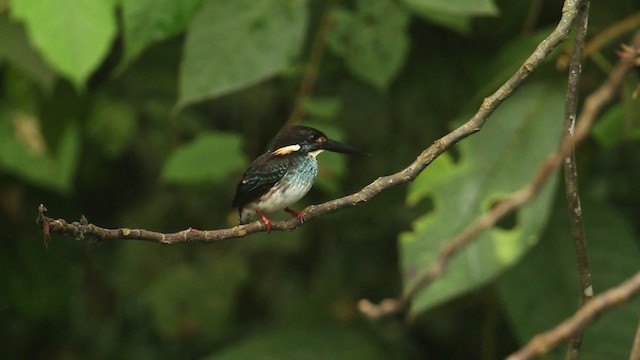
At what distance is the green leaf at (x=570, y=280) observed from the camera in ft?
10.9

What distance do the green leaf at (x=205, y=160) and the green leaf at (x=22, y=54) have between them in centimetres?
48

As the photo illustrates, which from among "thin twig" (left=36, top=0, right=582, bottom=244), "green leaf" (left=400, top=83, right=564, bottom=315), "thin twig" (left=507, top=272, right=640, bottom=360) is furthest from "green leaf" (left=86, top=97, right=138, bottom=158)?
"thin twig" (left=507, top=272, right=640, bottom=360)

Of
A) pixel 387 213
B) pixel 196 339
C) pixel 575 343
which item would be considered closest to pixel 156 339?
pixel 196 339

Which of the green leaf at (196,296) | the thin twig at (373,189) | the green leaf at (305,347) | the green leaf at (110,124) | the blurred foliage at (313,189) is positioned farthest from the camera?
the green leaf at (196,296)

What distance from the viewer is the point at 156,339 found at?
475 cm

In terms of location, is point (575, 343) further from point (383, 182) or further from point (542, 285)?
point (542, 285)

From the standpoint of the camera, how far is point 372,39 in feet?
11.3

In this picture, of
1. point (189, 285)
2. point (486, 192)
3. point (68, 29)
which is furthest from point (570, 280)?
point (68, 29)

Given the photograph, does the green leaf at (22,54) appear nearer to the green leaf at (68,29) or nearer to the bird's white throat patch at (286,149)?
the green leaf at (68,29)

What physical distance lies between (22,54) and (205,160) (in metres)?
0.66

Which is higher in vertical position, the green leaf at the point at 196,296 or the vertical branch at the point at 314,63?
the vertical branch at the point at 314,63

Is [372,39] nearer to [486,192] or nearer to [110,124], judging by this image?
[486,192]

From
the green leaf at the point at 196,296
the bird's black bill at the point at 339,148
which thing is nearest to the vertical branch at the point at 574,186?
the bird's black bill at the point at 339,148

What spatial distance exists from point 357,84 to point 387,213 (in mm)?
493
